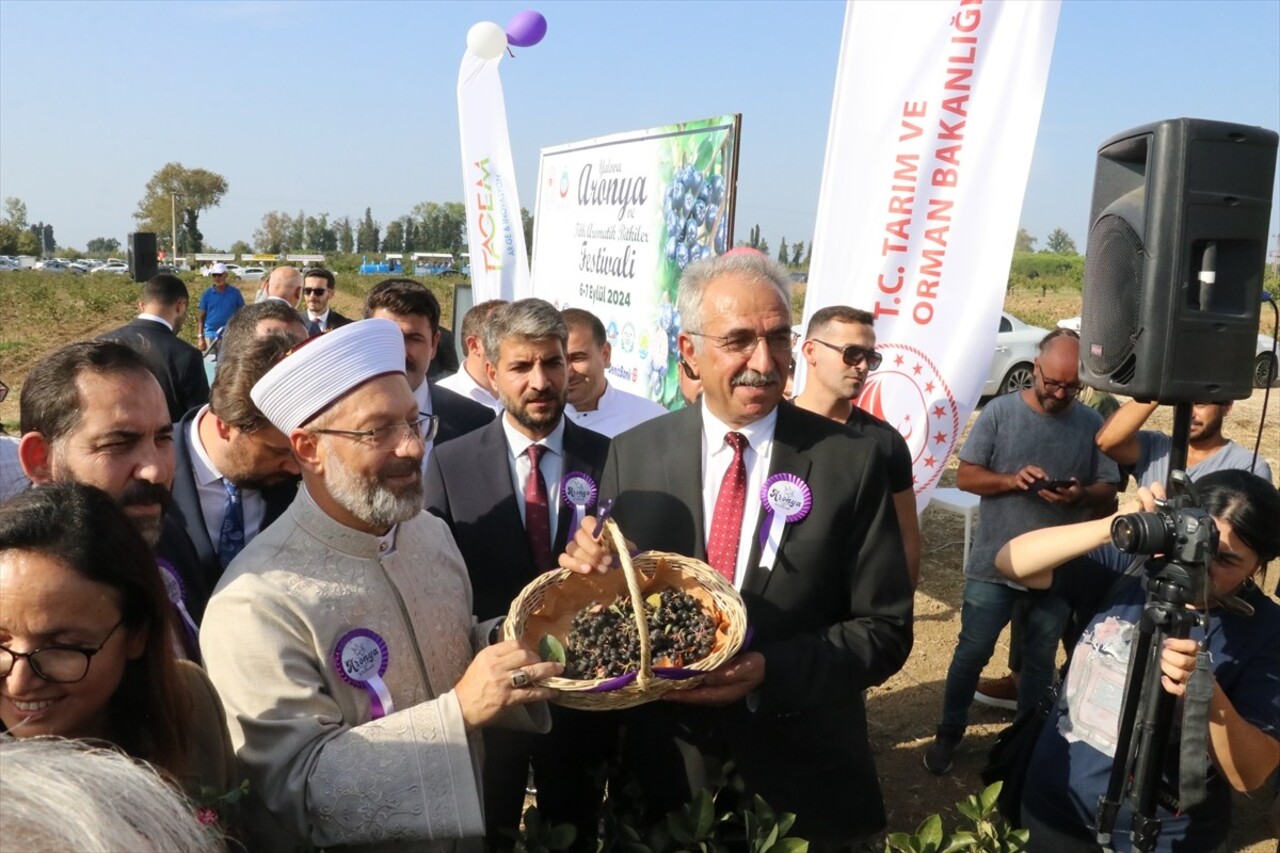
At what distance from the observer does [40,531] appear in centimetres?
151

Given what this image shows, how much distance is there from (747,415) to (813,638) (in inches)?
23.0

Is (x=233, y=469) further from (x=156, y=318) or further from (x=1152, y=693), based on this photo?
(x=156, y=318)

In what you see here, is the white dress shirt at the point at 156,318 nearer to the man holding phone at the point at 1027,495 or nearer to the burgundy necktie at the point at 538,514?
the burgundy necktie at the point at 538,514

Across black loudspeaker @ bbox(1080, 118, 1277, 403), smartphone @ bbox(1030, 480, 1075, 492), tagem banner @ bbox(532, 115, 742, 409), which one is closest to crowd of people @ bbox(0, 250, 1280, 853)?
black loudspeaker @ bbox(1080, 118, 1277, 403)

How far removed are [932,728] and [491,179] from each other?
16.6ft

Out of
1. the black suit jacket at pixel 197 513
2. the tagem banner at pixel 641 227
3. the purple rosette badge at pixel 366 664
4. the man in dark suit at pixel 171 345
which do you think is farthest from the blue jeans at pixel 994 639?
the man in dark suit at pixel 171 345

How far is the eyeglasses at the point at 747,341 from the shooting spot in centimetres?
240

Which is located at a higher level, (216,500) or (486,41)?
(486,41)

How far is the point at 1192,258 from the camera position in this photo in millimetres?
2047

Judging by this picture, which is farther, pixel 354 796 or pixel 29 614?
pixel 354 796

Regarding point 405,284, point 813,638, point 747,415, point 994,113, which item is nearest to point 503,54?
point 405,284

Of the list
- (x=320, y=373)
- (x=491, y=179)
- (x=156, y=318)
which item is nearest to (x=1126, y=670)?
(x=320, y=373)

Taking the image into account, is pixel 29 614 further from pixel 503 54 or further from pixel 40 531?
pixel 503 54

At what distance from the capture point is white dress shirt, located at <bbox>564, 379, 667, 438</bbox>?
469 cm
